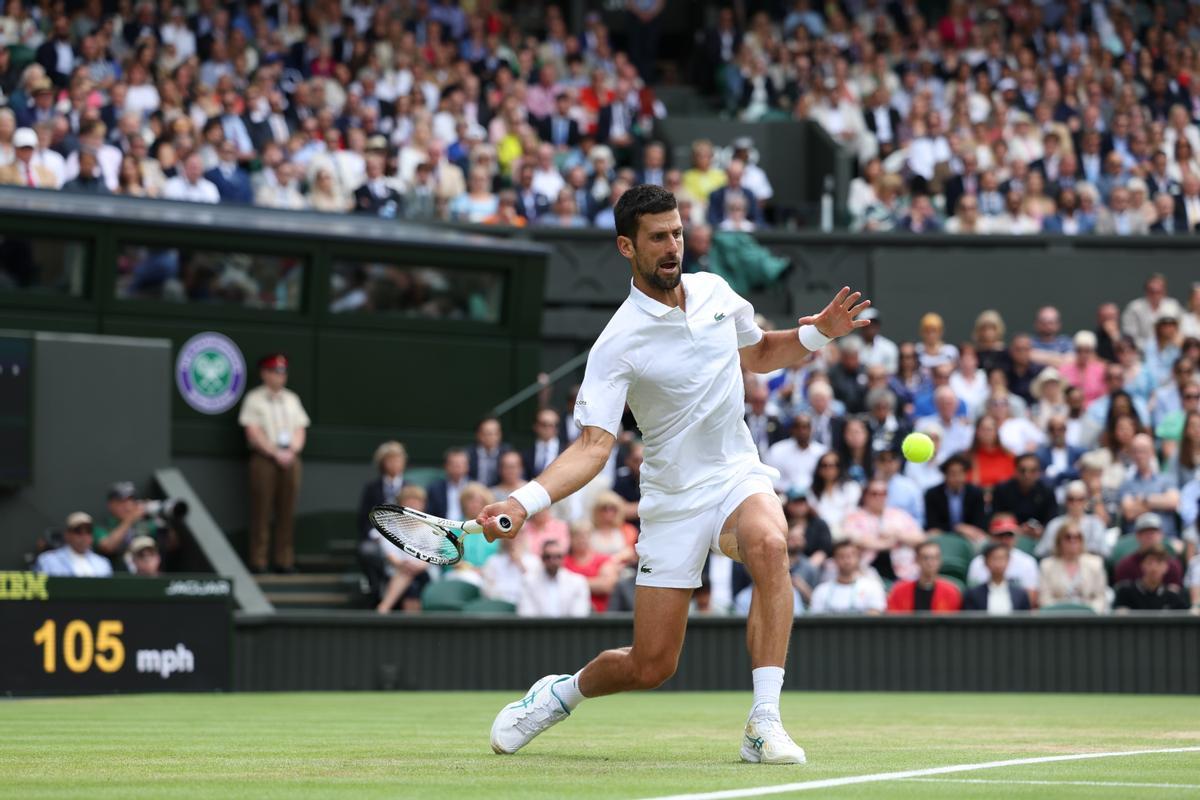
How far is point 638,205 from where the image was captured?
7242 millimetres

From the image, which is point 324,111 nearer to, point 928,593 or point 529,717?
point 928,593

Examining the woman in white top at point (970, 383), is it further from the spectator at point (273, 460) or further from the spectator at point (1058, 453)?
the spectator at point (273, 460)

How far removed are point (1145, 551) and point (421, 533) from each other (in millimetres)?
10509

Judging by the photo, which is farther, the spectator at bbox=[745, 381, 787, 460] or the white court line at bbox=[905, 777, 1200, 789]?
the spectator at bbox=[745, 381, 787, 460]

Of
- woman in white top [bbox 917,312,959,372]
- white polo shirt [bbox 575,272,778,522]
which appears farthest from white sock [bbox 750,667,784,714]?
woman in white top [bbox 917,312,959,372]

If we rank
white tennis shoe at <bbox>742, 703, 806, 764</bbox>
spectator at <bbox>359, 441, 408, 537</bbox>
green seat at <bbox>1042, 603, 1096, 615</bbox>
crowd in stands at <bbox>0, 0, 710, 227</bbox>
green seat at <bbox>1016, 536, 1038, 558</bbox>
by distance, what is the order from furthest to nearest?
1. crowd in stands at <bbox>0, 0, 710, 227</bbox>
2. spectator at <bbox>359, 441, 408, 537</bbox>
3. green seat at <bbox>1016, 536, 1038, 558</bbox>
4. green seat at <bbox>1042, 603, 1096, 615</bbox>
5. white tennis shoe at <bbox>742, 703, 806, 764</bbox>

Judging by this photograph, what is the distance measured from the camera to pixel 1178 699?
1425 centimetres

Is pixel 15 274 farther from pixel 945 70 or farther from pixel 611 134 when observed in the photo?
pixel 945 70

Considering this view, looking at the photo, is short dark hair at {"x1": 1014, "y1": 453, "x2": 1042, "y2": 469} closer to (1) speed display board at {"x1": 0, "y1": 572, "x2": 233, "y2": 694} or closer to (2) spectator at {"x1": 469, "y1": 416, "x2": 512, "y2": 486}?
(2) spectator at {"x1": 469, "y1": 416, "x2": 512, "y2": 486}

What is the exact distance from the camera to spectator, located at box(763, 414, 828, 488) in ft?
57.4

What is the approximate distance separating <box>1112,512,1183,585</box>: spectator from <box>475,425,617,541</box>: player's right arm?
9.75 meters

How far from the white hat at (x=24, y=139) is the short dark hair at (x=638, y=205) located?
1291 cm

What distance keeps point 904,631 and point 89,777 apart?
10291 mm

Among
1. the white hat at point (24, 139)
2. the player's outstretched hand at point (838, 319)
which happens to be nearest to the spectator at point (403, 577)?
the white hat at point (24, 139)
